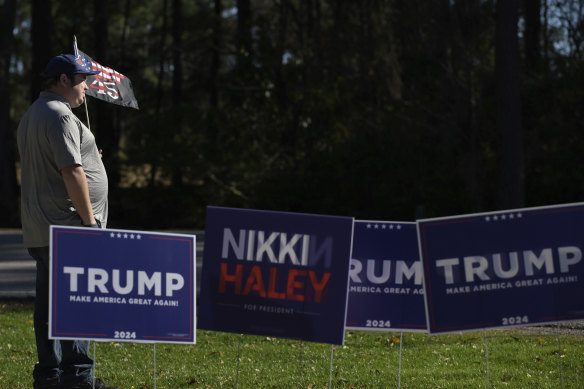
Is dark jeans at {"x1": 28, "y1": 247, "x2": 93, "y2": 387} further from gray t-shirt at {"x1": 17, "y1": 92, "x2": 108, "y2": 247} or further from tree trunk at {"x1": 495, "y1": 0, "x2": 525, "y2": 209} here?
tree trunk at {"x1": 495, "y1": 0, "x2": 525, "y2": 209}

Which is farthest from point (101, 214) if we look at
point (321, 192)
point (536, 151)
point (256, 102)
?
point (256, 102)

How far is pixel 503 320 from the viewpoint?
17.9ft

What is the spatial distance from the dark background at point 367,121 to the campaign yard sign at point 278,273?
1092 cm

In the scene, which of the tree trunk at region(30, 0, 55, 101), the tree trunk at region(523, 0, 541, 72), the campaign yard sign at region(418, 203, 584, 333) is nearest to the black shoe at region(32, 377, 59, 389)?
the campaign yard sign at region(418, 203, 584, 333)

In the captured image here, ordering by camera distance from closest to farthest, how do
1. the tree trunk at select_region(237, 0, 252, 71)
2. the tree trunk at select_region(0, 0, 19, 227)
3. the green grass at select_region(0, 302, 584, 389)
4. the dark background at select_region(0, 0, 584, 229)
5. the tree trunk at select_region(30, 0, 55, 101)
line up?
the green grass at select_region(0, 302, 584, 389) < the dark background at select_region(0, 0, 584, 229) < the tree trunk at select_region(237, 0, 252, 71) < the tree trunk at select_region(0, 0, 19, 227) < the tree trunk at select_region(30, 0, 55, 101)

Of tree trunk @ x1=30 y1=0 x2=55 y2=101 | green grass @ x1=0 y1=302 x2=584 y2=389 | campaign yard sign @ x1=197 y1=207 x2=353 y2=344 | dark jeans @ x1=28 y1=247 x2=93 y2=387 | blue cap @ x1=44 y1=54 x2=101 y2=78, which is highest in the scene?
tree trunk @ x1=30 y1=0 x2=55 y2=101

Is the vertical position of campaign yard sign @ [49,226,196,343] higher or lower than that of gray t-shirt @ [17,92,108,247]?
lower

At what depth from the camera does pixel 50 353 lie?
226 inches

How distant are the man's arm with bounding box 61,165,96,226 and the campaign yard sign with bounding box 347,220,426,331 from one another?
5.65 ft

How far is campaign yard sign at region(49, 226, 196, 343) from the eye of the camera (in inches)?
205

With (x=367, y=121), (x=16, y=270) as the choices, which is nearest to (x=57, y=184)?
(x=16, y=270)

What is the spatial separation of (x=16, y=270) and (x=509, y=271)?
35.9 ft

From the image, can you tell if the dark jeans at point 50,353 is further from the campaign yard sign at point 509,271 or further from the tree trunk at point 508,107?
the tree trunk at point 508,107

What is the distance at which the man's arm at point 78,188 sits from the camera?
5.46 metres
